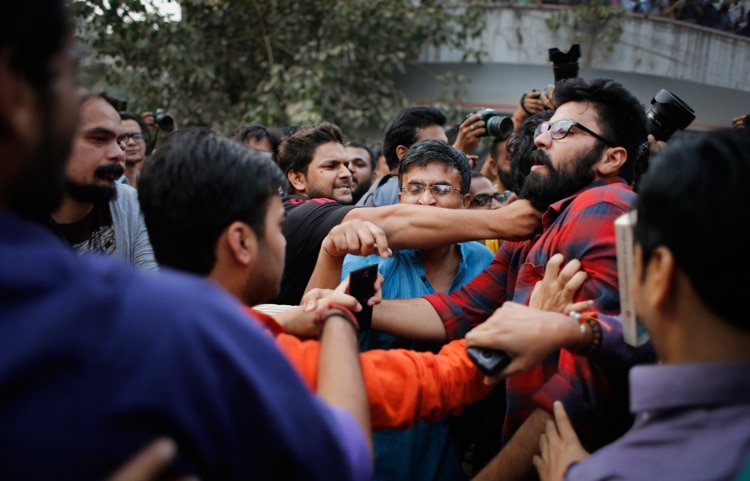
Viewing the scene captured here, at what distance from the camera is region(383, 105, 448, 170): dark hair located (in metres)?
4.68

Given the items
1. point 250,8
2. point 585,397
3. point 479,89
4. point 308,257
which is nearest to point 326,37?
point 250,8

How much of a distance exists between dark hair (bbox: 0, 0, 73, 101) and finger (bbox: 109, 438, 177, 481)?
50 centimetres

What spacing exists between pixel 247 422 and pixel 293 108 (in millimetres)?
7551

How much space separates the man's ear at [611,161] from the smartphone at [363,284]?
109 centimetres

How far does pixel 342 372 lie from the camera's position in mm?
1404

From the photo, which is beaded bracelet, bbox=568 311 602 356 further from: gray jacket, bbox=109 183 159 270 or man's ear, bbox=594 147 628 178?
gray jacket, bbox=109 183 159 270

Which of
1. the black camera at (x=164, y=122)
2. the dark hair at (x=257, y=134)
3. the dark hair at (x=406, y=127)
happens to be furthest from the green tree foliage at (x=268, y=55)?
the dark hair at (x=406, y=127)

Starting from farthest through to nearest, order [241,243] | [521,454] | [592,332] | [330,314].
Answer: [521,454], [592,332], [330,314], [241,243]

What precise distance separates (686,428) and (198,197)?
1.11 m

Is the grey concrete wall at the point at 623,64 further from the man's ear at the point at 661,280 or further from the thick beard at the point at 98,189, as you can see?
the man's ear at the point at 661,280

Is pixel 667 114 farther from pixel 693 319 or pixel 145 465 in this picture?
pixel 145 465

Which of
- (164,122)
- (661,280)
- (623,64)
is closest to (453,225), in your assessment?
(661,280)

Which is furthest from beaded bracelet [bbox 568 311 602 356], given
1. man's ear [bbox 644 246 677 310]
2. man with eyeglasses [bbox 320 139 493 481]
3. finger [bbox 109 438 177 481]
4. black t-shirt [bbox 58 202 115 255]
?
black t-shirt [bbox 58 202 115 255]

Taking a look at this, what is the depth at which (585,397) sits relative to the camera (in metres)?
1.95
